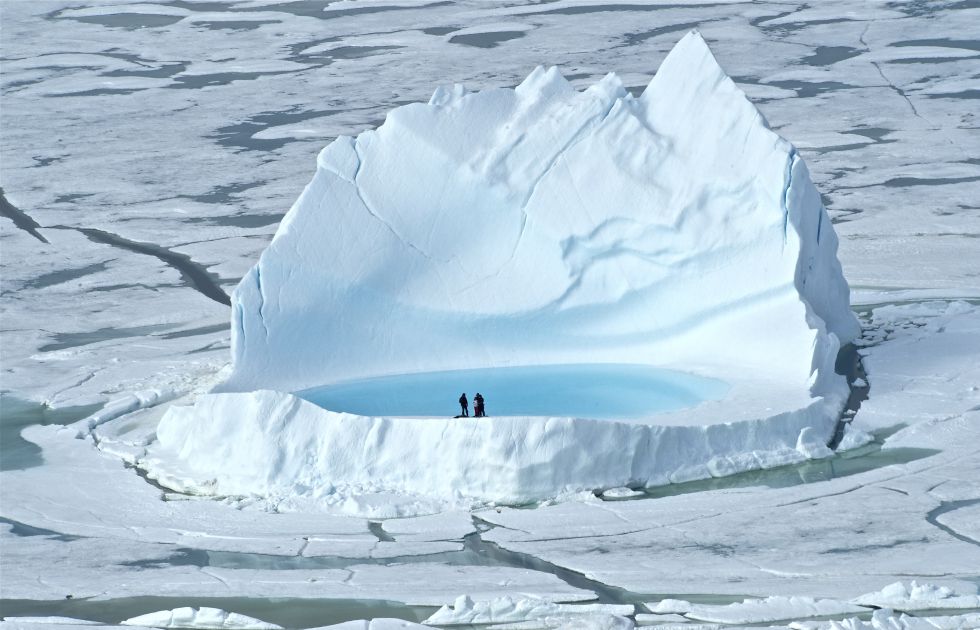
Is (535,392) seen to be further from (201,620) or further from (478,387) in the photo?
(201,620)

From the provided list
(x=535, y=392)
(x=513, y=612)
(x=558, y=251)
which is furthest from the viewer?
(x=558, y=251)

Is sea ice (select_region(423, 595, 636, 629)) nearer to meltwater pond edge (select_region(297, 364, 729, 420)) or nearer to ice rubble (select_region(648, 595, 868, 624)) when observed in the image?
ice rubble (select_region(648, 595, 868, 624))

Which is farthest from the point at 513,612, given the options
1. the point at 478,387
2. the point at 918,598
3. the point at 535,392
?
the point at 478,387

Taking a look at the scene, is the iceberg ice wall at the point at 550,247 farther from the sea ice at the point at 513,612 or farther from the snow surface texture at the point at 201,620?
the sea ice at the point at 513,612

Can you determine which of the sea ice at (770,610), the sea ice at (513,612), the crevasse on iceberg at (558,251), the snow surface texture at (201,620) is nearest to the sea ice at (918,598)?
the sea ice at (770,610)

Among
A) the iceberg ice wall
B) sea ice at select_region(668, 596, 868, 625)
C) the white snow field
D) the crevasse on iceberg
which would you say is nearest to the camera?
sea ice at select_region(668, 596, 868, 625)

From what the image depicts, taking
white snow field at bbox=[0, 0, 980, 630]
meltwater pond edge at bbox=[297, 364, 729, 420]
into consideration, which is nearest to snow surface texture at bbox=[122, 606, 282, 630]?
white snow field at bbox=[0, 0, 980, 630]

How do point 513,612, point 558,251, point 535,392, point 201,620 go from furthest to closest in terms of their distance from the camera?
1. point 558,251
2. point 535,392
3. point 201,620
4. point 513,612
